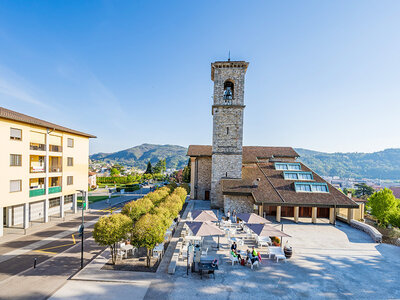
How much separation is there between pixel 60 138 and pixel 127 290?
25.3m

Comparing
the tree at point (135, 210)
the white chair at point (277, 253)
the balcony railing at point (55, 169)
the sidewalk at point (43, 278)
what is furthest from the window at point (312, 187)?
the balcony railing at point (55, 169)

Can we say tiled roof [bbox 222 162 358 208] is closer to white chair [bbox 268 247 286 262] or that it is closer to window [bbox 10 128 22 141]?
white chair [bbox 268 247 286 262]

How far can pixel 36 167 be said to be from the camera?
23578mm

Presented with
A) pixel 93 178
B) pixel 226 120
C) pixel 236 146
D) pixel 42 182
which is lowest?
pixel 93 178

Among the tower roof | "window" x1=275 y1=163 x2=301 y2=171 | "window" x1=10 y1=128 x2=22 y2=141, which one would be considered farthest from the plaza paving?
the tower roof

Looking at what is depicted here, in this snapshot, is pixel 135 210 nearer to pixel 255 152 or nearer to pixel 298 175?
pixel 298 175

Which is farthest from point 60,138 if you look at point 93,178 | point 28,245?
Result: point 93,178

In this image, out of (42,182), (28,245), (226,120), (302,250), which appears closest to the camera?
(302,250)

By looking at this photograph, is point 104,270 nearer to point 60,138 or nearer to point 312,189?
point 60,138

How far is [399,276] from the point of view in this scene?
12.5 meters

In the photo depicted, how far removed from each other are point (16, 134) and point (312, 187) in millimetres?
37015

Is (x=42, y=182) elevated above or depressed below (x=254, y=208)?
above

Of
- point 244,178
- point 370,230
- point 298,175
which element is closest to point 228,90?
point 244,178

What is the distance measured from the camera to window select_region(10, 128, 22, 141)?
2089cm
